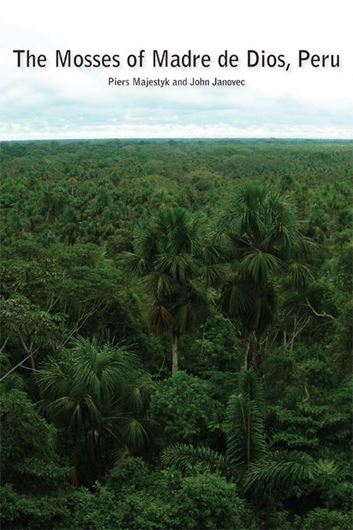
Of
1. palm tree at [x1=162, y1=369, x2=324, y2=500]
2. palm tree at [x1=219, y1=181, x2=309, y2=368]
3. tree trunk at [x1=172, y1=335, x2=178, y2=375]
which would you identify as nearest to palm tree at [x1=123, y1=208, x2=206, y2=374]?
tree trunk at [x1=172, y1=335, x2=178, y2=375]

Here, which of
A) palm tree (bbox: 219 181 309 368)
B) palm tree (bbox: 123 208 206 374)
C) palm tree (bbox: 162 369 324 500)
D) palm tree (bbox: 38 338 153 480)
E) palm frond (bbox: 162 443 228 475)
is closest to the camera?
palm tree (bbox: 162 369 324 500)

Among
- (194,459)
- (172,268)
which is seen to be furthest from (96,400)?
(172,268)

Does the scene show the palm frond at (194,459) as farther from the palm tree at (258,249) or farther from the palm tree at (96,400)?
the palm tree at (258,249)

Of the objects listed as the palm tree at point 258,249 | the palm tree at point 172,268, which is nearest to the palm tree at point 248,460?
the palm tree at point 258,249

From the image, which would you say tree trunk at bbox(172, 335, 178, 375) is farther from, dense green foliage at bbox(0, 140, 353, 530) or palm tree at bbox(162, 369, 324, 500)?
palm tree at bbox(162, 369, 324, 500)

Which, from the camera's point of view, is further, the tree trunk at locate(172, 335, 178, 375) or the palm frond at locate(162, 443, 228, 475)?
the tree trunk at locate(172, 335, 178, 375)

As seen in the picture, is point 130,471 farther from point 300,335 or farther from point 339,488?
point 300,335

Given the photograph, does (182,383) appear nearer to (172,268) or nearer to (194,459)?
(194,459)

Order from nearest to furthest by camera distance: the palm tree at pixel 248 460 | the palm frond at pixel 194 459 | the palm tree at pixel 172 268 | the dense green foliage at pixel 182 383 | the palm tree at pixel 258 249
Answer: the dense green foliage at pixel 182 383
the palm tree at pixel 248 460
the palm frond at pixel 194 459
the palm tree at pixel 258 249
the palm tree at pixel 172 268
